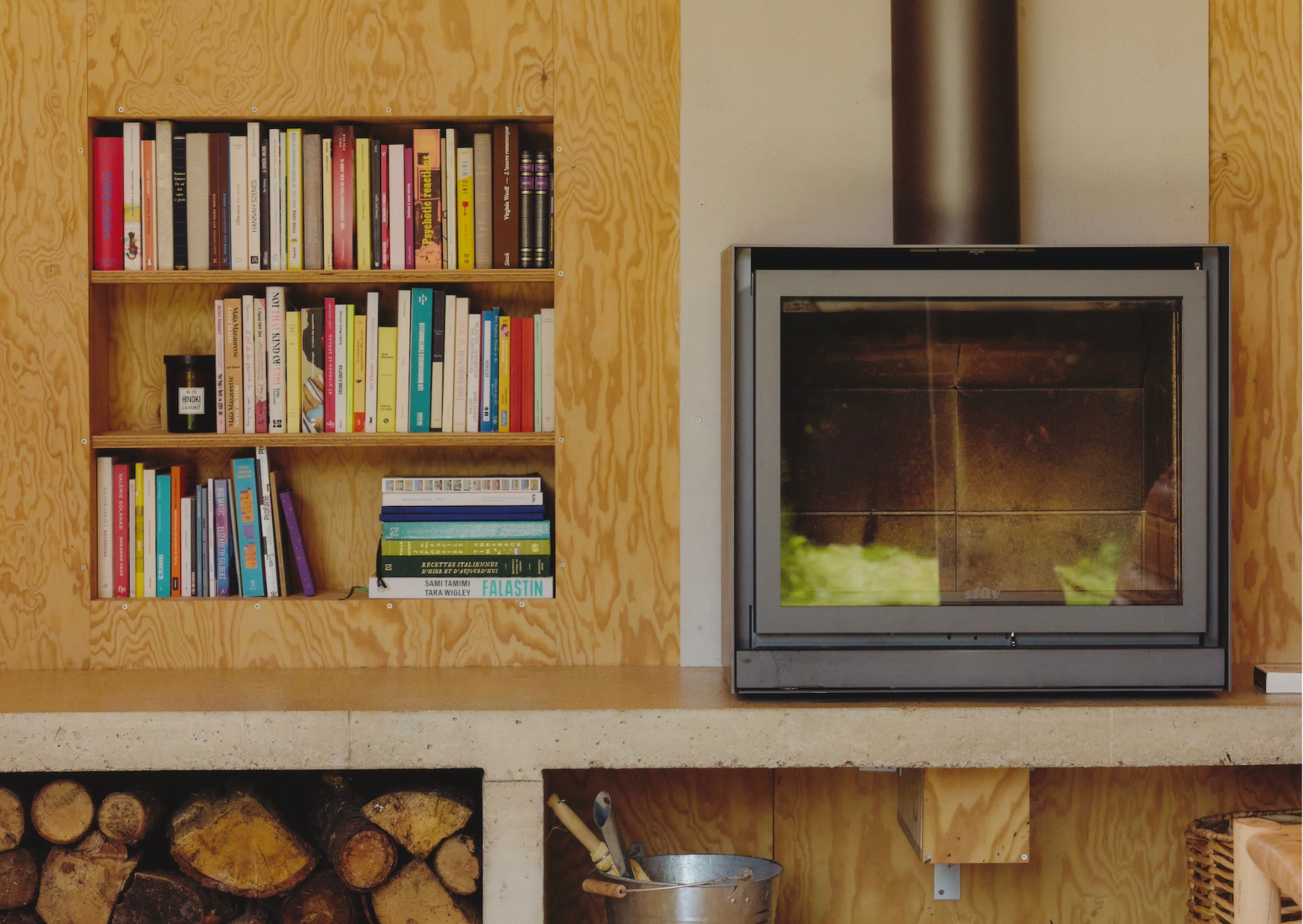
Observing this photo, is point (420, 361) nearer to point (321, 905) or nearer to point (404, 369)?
point (404, 369)

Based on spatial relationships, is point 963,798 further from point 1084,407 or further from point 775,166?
point 775,166

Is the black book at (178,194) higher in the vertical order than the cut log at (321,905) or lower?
higher

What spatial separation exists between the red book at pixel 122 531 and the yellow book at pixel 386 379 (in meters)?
0.52

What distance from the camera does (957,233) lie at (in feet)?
6.89

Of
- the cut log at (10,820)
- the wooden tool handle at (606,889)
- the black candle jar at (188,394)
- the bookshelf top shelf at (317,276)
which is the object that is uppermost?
the bookshelf top shelf at (317,276)

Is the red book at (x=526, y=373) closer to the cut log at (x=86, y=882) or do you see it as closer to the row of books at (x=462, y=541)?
the row of books at (x=462, y=541)

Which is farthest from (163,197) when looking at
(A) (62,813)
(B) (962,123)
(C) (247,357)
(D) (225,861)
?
(B) (962,123)

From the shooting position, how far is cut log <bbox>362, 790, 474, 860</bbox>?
77.1 inches

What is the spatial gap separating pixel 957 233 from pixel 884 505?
0.52 meters

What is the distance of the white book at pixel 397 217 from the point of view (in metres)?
2.31

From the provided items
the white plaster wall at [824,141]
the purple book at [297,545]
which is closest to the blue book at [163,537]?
the purple book at [297,545]

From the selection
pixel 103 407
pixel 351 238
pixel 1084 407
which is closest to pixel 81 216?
pixel 103 407

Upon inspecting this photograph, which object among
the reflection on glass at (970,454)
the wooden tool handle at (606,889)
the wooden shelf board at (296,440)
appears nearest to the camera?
the wooden tool handle at (606,889)

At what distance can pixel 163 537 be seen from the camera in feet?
7.63
